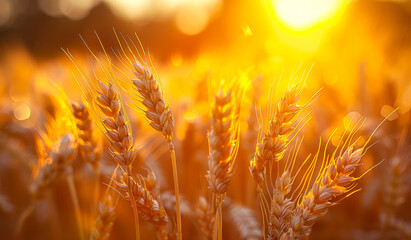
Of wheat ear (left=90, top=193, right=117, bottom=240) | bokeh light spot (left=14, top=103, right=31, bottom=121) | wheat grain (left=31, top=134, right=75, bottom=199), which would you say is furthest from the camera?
bokeh light spot (left=14, top=103, right=31, bottom=121)

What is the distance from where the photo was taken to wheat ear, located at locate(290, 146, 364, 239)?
1034 mm

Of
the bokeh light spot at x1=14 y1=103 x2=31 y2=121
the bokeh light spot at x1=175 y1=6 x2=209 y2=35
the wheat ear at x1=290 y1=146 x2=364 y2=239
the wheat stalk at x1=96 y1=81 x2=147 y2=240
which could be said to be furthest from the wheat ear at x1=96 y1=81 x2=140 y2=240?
the bokeh light spot at x1=175 y1=6 x2=209 y2=35

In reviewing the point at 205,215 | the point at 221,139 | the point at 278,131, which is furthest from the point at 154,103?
the point at 205,215

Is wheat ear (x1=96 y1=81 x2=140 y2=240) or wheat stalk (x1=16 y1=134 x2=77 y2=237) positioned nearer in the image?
wheat ear (x1=96 y1=81 x2=140 y2=240)

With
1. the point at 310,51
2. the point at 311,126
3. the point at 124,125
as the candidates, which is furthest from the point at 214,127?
the point at 310,51

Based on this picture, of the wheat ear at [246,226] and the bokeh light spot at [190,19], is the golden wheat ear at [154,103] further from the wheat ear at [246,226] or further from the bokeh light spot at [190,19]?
the bokeh light spot at [190,19]

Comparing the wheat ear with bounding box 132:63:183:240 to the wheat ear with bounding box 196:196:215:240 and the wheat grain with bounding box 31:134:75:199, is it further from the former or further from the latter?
the wheat grain with bounding box 31:134:75:199

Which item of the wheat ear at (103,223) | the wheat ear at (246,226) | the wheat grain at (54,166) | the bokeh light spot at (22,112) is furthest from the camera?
the bokeh light spot at (22,112)

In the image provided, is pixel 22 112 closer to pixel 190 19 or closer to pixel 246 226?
pixel 246 226

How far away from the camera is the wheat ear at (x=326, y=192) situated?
1034 millimetres

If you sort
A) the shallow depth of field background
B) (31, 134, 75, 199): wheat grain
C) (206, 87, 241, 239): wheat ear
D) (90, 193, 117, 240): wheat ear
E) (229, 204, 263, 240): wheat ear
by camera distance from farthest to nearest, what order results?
the shallow depth of field background
(31, 134, 75, 199): wheat grain
(229, 204, 263, 240): wheat ear
(90, 193, 117, 240): wheat ear
(206, 87, 241, 239): wheat ear

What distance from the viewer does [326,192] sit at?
1.04 metres

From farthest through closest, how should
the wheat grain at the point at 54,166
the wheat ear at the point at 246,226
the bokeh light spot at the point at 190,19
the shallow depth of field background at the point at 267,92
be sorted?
the bokeh light spot at the point at 190,19 < the shallow depth of field background at the point at 267,92 < the wheat grain at the point at 54,166 < the wheat ear at the point at 246,226

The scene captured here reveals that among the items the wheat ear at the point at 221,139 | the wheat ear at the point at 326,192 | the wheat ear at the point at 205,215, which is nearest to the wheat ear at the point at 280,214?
the wheat ear at the point at 326,192
